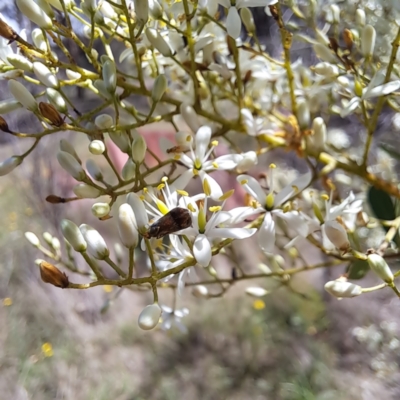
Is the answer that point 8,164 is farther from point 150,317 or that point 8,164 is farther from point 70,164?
point 150,317

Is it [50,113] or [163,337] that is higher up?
[50,113]

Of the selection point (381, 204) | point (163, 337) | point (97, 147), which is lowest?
point (163, 337)

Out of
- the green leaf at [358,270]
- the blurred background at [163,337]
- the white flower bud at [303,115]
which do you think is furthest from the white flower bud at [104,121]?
the blurred background at [163,337]

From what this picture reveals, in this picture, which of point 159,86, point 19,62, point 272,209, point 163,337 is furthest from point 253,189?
point 163,337

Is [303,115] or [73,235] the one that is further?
[303,115]

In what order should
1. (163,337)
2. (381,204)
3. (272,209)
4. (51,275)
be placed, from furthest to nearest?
(163,337) < (381,204) < (272,209) < (51,275)

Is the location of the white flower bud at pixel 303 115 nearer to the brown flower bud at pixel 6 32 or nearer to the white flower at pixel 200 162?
the white flower at pixel 200 162
